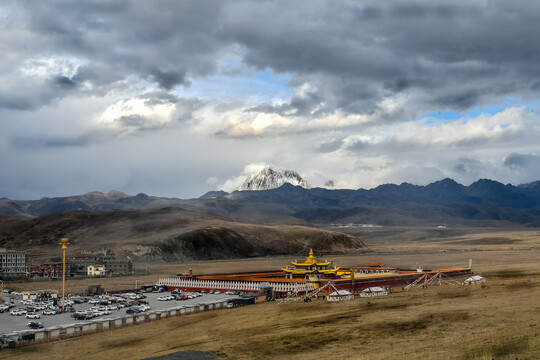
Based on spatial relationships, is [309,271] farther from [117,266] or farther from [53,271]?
[53,271]

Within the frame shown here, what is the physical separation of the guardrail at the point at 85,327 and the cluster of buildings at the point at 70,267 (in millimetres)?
74676

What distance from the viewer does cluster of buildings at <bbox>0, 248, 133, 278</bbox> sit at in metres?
140

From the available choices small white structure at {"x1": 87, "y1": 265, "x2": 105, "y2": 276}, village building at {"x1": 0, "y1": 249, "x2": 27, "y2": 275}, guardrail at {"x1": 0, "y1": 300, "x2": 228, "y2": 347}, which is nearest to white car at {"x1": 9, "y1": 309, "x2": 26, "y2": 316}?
guardrail at {"x1": 0, "y1": 300, "x2": 228, "y2": 347}

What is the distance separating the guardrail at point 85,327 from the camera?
5591 cm

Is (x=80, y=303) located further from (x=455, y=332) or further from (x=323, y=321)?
(x=455, y=332)

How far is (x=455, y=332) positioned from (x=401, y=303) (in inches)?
758

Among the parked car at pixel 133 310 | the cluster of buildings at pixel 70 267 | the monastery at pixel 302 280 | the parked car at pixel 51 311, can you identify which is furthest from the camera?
the cluster of buildings at pixel 70 267

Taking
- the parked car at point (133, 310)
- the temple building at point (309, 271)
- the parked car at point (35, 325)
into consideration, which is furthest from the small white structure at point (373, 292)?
the parked car at point (35, 325)

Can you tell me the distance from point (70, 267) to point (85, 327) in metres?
88.1

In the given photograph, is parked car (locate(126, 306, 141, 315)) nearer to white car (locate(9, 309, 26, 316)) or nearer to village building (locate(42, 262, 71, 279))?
white car (locate(9, 309, 26, 316))

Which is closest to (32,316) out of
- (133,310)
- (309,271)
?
(133,310)

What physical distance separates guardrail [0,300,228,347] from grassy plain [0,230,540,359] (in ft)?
6.17

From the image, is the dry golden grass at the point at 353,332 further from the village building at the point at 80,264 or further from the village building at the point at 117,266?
the village building at the point at 80,264

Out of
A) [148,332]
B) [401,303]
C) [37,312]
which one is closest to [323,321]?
[401,303]
